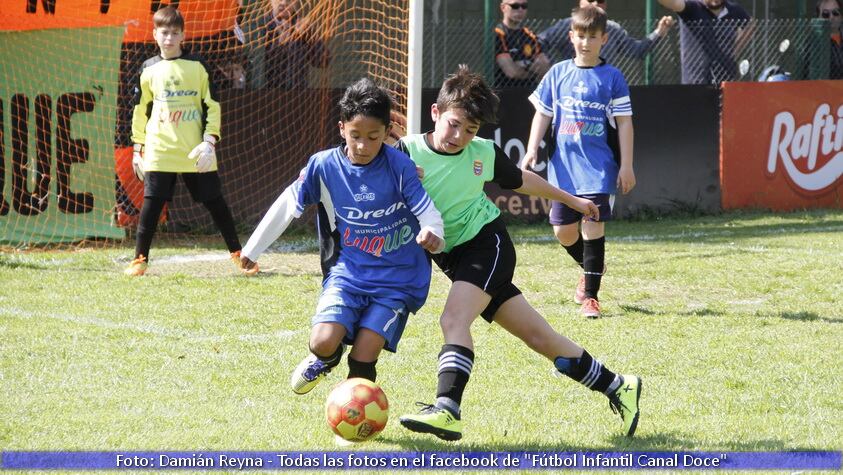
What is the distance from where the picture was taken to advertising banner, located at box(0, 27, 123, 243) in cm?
1016

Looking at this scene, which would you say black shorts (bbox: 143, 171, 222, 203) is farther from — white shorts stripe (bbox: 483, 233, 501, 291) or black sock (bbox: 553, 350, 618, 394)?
black sock (bbox: 553, 350, 618, 394)

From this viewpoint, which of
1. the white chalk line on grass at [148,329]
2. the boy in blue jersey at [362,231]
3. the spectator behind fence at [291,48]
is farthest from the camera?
the spectator behind fence at [291,48]

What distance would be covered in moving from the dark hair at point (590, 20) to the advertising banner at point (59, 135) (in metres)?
4.81

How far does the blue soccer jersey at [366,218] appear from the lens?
14.6ft

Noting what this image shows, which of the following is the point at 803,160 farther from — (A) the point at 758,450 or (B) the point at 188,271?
(A) the point at 758,450

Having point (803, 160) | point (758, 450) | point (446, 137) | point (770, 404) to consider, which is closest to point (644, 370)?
point (770, 404)

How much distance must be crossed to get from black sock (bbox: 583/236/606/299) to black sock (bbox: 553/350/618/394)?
2.63 metres

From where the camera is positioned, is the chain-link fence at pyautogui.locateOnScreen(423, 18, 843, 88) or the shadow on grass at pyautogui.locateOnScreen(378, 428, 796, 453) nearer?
the shadow on grass at pyautogui.locateOnScreen(378, 428, 796, 453)

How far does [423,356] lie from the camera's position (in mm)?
5977

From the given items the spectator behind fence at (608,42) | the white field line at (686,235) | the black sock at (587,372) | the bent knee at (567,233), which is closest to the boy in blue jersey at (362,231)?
the black sock at (587,372)

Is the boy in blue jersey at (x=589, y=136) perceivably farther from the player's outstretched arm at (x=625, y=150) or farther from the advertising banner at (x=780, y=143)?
the advertising banner at (x=780, y=143)

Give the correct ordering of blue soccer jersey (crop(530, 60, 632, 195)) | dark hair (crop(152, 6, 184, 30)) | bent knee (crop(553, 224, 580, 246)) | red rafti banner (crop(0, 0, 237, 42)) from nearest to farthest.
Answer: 1. blue soccer jersey (crop(530, 60, 632, 195))
2. bent knee (crop(553, 224, 580, 246))
3. dark hair (crop(152, 6, 184, 30))
4. red rafti banner (crop(0, 0, 237, 42))

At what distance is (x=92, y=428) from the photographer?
4559mm

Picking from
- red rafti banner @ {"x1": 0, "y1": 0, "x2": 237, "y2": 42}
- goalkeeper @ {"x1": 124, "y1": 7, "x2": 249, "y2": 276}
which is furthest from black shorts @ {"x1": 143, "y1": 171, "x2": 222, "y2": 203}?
red rafti banner @ {"x1": 0, "y1": 0, "x2": 237, "y2": 42}
